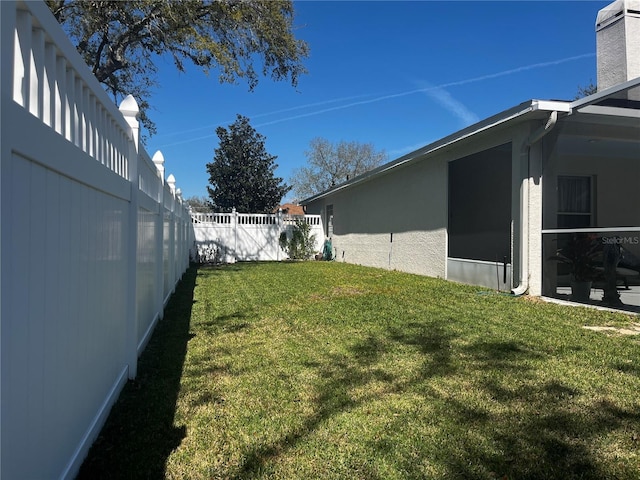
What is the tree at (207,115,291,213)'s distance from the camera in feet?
77.9

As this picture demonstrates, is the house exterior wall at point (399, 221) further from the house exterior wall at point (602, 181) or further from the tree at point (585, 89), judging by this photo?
the tree at point (585, 89)

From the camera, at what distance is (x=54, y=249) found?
164 centimetres

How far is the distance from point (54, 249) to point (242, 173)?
22.6 meters

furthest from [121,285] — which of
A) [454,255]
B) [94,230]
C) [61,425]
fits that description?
[454,255]

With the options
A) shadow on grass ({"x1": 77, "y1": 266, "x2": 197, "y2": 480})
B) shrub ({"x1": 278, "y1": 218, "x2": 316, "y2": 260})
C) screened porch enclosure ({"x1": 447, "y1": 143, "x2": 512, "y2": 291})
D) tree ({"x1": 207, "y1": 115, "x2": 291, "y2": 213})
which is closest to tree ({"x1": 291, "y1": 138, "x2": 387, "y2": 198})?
tree ({"x1": 207, "y1": 115, "x2": 291, "y2": 213})

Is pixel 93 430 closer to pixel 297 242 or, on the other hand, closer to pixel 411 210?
pixel 411 210

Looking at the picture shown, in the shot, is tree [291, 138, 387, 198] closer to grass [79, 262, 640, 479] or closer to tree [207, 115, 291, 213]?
tree [207, 115, 291, 213]

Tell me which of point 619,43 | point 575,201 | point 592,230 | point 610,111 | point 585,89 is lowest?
point 592,230

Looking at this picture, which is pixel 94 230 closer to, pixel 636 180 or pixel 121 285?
pixel 121 285

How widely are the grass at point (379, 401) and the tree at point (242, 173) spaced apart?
1873 centimetres

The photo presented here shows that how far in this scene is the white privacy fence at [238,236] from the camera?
56.1 feet

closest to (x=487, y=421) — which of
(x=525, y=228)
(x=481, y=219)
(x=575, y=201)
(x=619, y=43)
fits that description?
(x=525, y=228)

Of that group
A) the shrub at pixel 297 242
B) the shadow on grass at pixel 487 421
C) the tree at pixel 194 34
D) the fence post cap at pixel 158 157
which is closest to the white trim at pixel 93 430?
the shadow on grass at pixel 487 421

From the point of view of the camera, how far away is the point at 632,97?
6031mm
